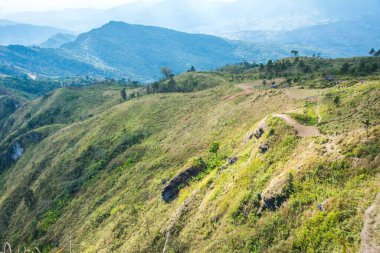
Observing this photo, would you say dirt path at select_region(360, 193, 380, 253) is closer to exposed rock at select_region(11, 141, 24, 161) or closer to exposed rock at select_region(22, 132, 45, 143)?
exposed rock at select_region(22, 132, 45, 143)

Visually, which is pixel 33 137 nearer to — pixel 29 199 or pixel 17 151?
pixel 17 151

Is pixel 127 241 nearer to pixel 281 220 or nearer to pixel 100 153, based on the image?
pixel 281 220

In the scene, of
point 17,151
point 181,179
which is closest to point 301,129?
point 181,179

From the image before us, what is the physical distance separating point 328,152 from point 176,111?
7857 cm

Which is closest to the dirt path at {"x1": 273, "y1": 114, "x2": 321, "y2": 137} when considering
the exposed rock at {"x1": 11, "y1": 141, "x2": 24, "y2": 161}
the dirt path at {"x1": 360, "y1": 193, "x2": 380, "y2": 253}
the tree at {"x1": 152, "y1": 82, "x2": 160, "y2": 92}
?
the dirt path at {"x1": 360, "y1": 193, "x2": 380, "y2": 253}

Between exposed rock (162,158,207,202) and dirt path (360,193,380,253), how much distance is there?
3707 cm

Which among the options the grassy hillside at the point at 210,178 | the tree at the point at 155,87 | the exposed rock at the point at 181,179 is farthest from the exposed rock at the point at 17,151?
the exposed rock at the point at 181,179

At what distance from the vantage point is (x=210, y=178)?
2138 inches

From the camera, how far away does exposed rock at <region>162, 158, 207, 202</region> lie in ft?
193

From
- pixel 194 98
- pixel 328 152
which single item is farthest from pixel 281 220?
pixel 194 98

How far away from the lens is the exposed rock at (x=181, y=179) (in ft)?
193

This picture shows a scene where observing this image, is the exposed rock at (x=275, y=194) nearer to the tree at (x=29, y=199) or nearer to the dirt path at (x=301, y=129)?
the dirt path at (x=301, y=129)

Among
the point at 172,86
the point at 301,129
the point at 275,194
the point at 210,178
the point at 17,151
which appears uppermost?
the point at 301,129

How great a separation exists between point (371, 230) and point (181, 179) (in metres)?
39.9
